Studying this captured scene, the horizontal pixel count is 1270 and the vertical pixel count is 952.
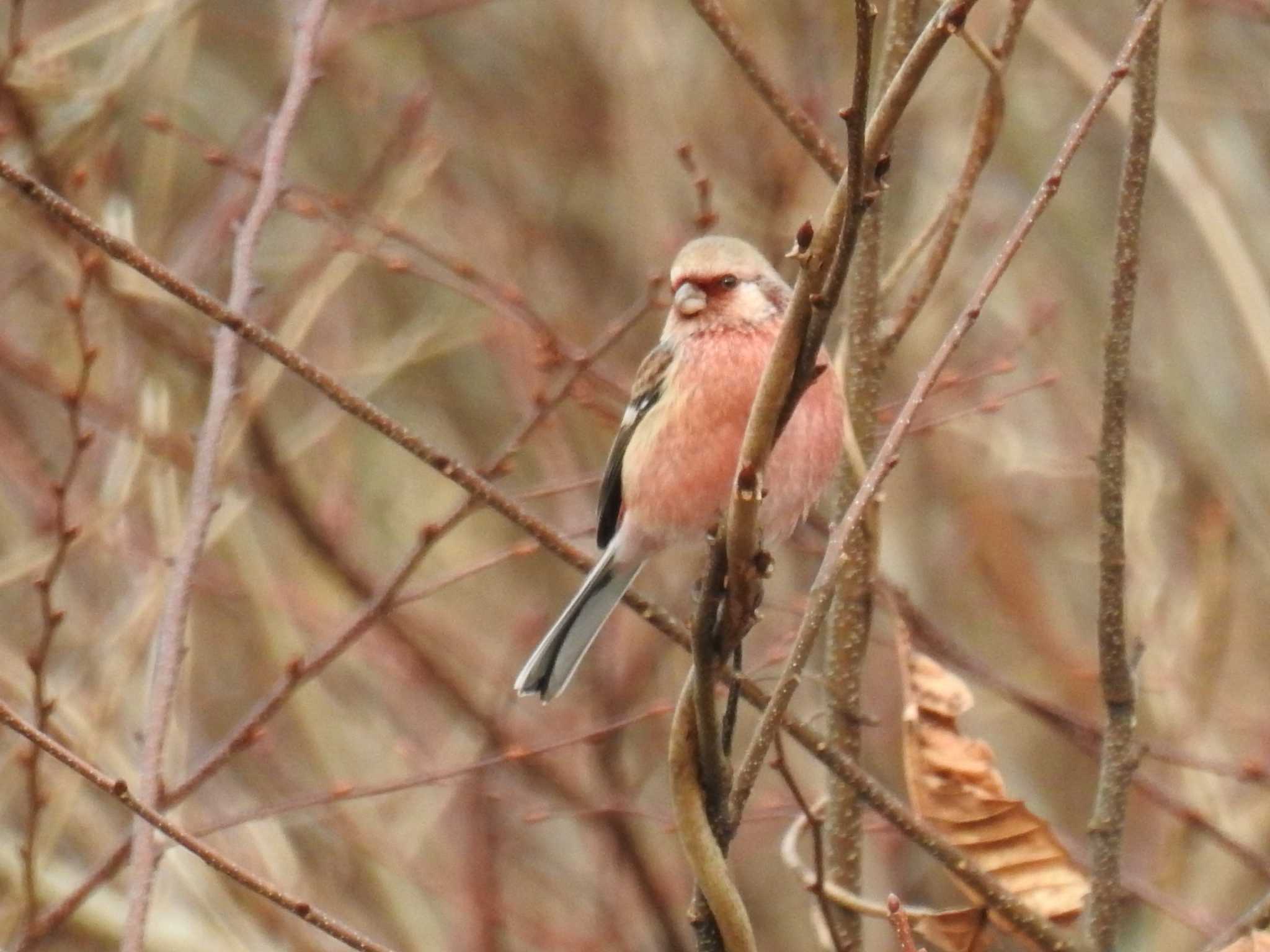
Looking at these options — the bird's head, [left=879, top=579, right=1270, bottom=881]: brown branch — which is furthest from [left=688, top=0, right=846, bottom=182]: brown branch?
[left=879, top=579, right=1270, bottom=881]: brown branch

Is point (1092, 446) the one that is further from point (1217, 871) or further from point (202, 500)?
point (202, 500)

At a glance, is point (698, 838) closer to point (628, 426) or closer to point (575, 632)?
point (575, 632)

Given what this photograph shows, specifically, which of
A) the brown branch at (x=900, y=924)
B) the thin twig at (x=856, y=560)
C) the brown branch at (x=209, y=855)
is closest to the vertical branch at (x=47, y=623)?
the brown branch at (x=209, y=855)

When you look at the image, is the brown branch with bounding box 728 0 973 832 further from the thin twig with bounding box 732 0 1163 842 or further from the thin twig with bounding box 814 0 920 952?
the thin twig with bounding box 814 0 920 952

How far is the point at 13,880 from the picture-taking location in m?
5.52

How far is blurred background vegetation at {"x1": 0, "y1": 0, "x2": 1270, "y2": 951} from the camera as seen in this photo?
574 cm

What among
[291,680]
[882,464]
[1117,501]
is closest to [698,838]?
[882,464]

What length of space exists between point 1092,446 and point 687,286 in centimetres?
285

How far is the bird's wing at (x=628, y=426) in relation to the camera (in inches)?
176

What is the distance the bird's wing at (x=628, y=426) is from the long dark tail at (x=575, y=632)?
0.54ft

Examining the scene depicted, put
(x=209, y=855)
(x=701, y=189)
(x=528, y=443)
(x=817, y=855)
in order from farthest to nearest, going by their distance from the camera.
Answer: (x=528, y=443) → (x=701, y=189) → (x=817, y=855) → (x=209, y=855)

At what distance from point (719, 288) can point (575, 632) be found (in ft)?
3.18

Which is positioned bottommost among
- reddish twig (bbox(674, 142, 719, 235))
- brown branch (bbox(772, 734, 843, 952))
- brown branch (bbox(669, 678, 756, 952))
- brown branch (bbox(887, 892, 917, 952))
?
brown branch (bbox(887, 892, 917, 952))

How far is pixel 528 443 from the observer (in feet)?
17.4
